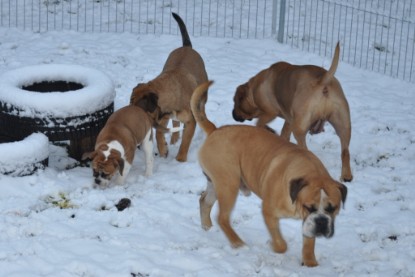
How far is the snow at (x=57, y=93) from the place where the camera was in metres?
7.69

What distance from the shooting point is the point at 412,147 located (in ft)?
28.1

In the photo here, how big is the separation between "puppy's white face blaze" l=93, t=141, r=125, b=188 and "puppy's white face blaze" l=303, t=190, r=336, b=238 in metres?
2.42

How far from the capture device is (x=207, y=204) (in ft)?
21.6

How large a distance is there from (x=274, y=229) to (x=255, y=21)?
273 inches

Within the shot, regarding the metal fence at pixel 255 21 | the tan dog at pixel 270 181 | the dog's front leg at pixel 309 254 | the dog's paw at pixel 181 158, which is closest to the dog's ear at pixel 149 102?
the dog's paw at pixel 181 158

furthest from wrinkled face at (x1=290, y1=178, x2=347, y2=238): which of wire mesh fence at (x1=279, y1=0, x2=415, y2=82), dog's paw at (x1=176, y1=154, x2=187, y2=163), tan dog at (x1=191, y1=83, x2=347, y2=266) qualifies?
wire mesh fence at (x1=279, y1=0, x2=415, y2=82)

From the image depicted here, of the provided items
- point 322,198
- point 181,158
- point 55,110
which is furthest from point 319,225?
point 55,110

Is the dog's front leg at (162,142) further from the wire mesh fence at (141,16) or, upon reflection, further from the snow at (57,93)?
the wire mesh fence at (141,16)

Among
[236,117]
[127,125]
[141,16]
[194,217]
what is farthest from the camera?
[141,16]

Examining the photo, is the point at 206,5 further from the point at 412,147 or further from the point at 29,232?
the point at 29,232

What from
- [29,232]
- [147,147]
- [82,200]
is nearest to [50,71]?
[147,147]

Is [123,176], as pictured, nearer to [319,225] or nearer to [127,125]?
[127,125]

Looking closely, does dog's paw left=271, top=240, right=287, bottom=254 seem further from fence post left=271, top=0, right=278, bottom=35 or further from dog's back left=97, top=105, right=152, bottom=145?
fence post left=271, top=0, right=278, bottom=35

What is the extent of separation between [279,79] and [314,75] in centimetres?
61
